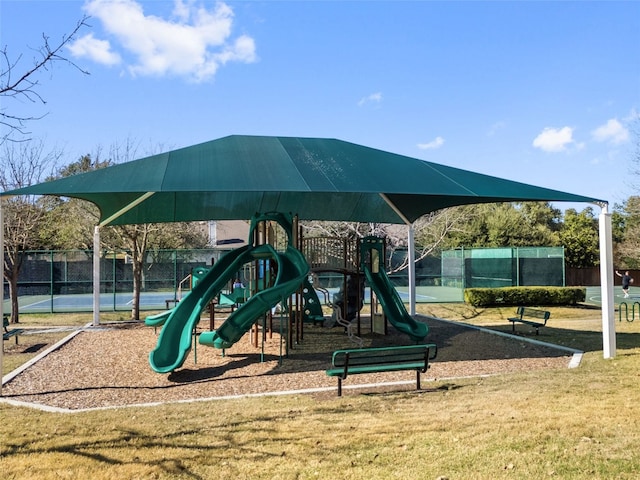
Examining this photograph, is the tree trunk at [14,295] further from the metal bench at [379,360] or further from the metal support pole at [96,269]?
the metal bench at [379,360]

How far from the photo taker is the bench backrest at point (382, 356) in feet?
25.2

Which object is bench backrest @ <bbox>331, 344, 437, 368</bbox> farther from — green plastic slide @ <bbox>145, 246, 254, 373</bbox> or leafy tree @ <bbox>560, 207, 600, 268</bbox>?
leafy tree @ <bbox>560, 207, 600, 268</bbox>

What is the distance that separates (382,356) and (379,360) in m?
0.08

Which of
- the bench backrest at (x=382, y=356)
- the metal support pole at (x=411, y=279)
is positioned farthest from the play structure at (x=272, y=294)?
the bench backrest at (x=382, y=356)

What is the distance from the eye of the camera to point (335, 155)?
1176 centimetres

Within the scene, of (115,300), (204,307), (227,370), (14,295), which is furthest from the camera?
(115,300)

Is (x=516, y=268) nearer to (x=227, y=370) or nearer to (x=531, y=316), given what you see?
(x=531, y=316)

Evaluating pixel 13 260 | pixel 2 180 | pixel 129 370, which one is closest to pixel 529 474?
pixel 129 370

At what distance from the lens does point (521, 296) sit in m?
22.6

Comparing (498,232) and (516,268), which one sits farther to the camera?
(498,232)

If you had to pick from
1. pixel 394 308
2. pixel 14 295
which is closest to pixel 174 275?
pixel 14 295

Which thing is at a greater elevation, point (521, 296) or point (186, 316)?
point (186, 316)

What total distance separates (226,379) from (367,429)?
13.9 ft

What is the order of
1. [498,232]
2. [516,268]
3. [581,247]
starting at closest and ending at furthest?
[516,268], [498,232], [581,247]
